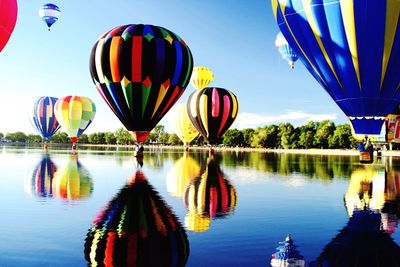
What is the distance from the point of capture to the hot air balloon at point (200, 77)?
240 ft

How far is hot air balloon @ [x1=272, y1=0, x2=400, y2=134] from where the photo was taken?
20.2 m

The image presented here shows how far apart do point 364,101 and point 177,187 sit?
11108mm

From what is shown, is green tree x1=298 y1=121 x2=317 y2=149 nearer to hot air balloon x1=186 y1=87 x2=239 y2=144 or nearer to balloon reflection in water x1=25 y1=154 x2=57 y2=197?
hot air balloon x1=186 y1=87 x2=239 y2=144

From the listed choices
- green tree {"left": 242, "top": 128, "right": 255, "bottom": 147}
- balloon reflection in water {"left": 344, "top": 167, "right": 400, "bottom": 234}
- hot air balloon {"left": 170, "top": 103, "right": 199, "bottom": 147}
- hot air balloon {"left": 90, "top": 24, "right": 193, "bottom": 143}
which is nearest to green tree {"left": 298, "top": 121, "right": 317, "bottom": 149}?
green tree {"left": 242, "top": 128, "right": 255, "bottom": 147}

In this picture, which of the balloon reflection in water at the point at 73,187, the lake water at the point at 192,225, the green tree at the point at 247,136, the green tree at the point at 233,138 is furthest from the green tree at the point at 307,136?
the balloon reflection in water at the point at 73,187

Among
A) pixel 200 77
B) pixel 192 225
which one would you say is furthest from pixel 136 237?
pixel 200 77

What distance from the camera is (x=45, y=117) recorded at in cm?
6794

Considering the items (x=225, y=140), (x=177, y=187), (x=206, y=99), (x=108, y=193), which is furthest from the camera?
(x=225, y=140)

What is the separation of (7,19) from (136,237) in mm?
18352

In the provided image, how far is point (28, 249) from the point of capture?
27.9 ft

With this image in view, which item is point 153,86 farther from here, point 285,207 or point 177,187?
point 285,207

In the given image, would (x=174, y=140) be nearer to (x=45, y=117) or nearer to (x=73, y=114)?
(x=45, y=117)

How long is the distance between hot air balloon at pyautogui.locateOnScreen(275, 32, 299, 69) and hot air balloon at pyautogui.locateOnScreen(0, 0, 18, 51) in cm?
2923

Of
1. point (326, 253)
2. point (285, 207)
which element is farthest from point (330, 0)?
point (326, 253)
